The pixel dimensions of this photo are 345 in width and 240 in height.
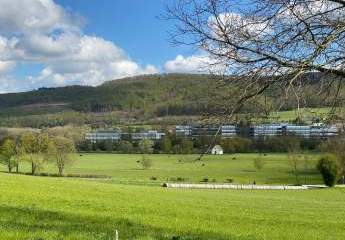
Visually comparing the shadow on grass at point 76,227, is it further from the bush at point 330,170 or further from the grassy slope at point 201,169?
the grassy slope at point 201,169

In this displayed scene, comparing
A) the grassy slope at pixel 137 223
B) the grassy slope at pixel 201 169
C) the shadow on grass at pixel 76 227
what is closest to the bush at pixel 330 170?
the grassy slope at pixel 201 169

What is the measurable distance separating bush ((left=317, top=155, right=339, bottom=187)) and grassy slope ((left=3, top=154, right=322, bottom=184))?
15296 mm

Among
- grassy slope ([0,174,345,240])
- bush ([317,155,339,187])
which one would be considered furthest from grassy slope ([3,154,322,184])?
grassy slope ([0,174,345,240])

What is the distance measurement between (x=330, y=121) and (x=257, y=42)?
5.90ft

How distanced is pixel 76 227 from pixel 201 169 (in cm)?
11011

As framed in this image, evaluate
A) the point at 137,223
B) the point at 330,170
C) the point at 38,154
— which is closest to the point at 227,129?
the point at 137,223

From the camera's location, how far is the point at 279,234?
59.5 feet

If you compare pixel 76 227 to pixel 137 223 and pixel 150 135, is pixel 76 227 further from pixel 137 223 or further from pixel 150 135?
pixel 150 135

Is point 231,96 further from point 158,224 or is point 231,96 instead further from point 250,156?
point 250,156

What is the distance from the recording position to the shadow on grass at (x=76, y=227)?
490 inches

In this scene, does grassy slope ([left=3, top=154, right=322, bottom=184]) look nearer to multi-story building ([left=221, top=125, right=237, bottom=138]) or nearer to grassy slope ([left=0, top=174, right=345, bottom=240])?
grassy slope ([left=0, top=174, right=345, bottom=240])

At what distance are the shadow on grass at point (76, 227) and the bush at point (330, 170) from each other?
6664 centimetres

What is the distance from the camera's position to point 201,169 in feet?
405

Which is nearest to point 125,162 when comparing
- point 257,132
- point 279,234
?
point 279,234
